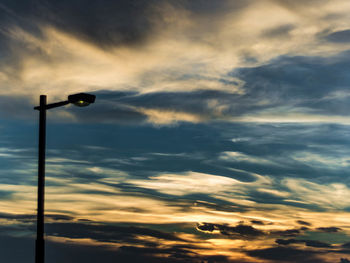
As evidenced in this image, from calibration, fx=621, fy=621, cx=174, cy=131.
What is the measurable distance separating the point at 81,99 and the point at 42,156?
175 centimetres

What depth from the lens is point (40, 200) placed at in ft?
50.5

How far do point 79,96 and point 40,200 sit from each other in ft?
9.07

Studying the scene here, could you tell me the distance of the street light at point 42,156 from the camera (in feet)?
49.9

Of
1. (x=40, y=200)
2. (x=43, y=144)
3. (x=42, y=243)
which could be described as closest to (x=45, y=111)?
(x=43, y=144)

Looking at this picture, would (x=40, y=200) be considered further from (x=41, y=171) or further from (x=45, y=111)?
(x=45, y=111)

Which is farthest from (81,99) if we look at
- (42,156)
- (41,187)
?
(41,187)

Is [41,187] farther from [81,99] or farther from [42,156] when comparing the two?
[81,99]

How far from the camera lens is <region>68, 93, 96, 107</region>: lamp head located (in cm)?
1568

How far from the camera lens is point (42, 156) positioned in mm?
15719

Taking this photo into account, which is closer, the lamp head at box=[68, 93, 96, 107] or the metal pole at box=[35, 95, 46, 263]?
the metal pole at box=[35, 95, 46, 263]

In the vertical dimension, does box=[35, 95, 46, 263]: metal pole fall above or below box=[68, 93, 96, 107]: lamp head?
below

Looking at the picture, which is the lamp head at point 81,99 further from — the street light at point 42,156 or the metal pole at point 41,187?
the metal pole at point 41,187

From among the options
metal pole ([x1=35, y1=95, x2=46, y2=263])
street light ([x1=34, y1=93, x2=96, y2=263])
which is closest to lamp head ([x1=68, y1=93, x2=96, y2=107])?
street light ([x1=34, y1=93, x2=96, y2=263])

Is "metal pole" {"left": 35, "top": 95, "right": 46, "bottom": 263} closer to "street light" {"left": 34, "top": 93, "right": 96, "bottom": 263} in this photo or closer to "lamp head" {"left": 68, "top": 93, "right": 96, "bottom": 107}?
"street light" {"left": 34, "top": 93, "right": 96, "bottom": 263}
